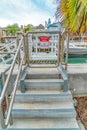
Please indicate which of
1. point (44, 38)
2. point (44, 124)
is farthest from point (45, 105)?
point (44, 38)

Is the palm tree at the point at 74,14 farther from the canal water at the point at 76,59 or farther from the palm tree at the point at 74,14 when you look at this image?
the canal water at the point at 76,59

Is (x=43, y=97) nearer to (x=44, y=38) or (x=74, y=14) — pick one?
(x=74, y=14)

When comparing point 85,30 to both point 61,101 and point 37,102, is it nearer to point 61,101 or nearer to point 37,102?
point 61,101

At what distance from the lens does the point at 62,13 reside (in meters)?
3.52

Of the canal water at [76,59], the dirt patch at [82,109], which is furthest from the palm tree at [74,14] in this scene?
the canal water at [76,59]

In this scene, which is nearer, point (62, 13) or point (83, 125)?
point (83, 125)

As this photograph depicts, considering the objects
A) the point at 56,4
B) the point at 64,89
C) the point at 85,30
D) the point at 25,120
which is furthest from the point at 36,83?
the point at 56,4

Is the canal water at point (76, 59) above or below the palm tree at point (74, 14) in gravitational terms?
below

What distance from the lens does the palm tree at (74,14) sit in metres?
2.96

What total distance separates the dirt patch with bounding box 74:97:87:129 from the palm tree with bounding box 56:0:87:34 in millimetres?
1618

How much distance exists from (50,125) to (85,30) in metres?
1.98

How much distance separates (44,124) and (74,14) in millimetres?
2127

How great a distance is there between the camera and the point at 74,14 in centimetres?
314

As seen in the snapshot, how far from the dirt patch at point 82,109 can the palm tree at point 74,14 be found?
1618mm
